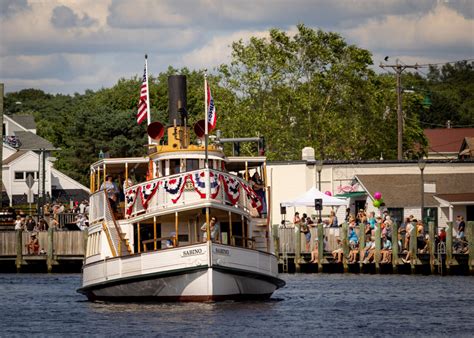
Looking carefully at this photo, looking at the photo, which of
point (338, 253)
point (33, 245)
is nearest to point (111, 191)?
point (338, 253)

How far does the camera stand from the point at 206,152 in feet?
140

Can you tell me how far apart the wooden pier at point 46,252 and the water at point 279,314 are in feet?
40.5

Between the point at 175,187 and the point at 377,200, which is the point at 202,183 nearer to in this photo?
the point at 175,187

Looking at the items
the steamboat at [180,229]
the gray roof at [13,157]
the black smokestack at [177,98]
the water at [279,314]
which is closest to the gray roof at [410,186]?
the water at [279,314]

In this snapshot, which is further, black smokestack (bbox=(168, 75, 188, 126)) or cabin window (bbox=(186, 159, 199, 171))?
black smokestack (bbox=(168, 75, 188, 126))

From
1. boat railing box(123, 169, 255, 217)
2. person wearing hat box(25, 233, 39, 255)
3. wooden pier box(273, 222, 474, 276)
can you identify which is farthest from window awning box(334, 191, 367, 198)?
boat railing box(123, 169, 255, 217)

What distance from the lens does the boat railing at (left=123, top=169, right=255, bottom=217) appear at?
42938 millimetres

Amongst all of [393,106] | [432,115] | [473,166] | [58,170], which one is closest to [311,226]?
[473,166]

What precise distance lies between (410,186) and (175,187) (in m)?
37.0

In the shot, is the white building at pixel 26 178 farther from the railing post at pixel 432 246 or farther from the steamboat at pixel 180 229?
the steamboat at pixel 180 229

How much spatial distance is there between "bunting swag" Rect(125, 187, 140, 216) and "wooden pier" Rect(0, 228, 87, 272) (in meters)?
21.7

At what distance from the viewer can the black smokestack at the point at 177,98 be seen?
46.2 meters

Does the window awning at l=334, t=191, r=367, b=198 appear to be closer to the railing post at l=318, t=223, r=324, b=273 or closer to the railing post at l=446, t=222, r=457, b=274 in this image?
the railing post at l=318, t=223, r=324, b=273

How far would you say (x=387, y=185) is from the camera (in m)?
78.4
